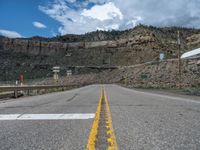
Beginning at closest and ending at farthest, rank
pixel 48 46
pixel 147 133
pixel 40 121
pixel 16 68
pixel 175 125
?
pixel 147 133 → pixel 175 125 → pixel 40 121 → pixel 16 68 → pixel 48 46

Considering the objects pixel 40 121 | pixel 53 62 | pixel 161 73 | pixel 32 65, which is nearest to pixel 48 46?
pixel 53 62

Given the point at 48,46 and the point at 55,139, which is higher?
the point at 48,46

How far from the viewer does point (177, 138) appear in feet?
14.5

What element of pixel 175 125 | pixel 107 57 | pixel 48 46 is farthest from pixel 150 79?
pixel 48 46

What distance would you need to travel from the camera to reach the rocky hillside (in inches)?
3691

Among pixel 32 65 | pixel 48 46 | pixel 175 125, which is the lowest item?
pixel 175 125

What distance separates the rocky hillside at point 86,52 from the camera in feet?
308

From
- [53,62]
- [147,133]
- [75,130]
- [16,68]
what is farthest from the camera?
[53,62]

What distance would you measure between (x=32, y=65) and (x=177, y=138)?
315 ft

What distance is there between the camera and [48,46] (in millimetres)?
121875

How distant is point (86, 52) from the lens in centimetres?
11344

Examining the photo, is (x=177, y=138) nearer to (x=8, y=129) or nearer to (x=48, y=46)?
(x=8, y=129)

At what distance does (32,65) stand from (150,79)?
5759 cm

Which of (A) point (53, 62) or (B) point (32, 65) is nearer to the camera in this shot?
(B) point (32, 65)
